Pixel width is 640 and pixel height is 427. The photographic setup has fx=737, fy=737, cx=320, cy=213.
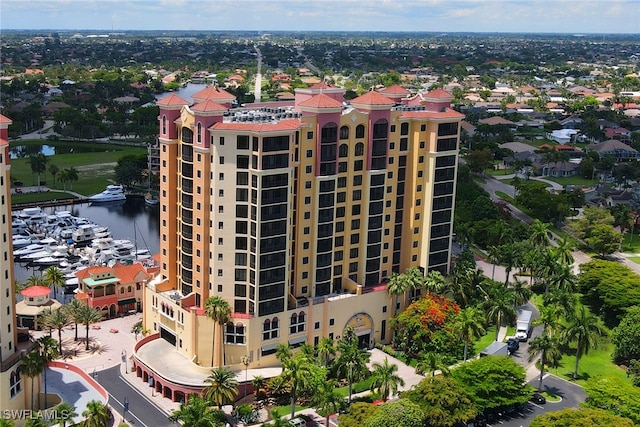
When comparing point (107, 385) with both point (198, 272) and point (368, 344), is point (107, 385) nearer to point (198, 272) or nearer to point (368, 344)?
point (198, 272)

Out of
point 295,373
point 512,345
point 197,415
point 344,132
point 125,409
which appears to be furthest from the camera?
point 512,345

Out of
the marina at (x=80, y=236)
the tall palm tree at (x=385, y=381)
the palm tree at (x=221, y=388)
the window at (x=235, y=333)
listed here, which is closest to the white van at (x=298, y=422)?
the palm tree at (x=221, y=388)

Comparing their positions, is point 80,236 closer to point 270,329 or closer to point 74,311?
point 74,311

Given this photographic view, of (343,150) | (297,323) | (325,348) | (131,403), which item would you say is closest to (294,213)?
(343,150)

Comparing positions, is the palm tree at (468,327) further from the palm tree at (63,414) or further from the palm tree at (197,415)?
the palm tree at (63,414)

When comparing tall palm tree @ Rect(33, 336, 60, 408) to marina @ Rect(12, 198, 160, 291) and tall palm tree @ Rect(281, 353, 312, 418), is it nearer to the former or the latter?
tall palm tree @ Rect(281, 353, 312, 418)

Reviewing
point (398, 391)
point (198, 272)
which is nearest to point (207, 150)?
point (198, 272)

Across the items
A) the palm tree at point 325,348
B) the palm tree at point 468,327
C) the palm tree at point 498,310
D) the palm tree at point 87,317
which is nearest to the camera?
the palm tree at point 325,348
